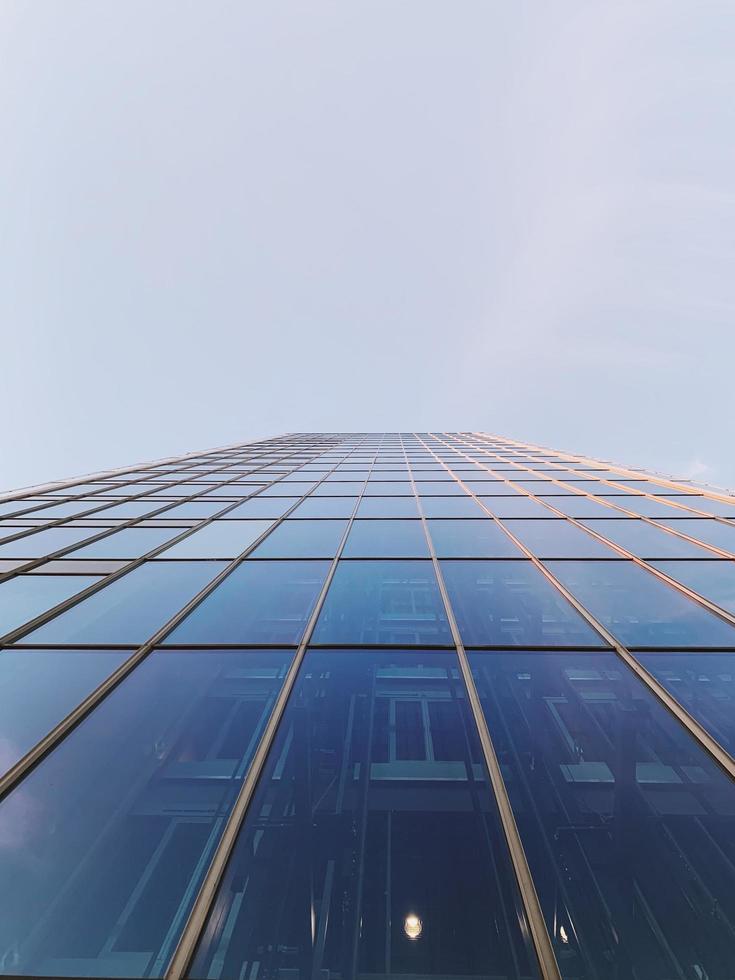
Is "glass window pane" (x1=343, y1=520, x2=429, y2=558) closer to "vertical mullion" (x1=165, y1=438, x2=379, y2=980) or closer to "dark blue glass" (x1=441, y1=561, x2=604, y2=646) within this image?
"dark blue glass" (x1=441, y1=561, x2=604, y2=646)

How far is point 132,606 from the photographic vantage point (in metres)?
7.01

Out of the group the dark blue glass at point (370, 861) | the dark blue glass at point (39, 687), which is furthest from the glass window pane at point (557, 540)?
the dark blue glass at point (39, 687)

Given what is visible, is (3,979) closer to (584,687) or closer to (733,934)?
(733,934)

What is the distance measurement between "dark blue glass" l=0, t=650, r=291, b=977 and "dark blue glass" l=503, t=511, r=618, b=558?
600 cm

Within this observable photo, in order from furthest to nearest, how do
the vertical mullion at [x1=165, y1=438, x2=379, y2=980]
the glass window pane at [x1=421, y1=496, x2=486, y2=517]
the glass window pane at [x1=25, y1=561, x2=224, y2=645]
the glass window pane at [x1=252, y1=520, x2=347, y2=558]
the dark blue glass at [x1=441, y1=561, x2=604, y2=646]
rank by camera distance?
the glass window pane at [x1=421, y1=496, x2=486, y2=517]
the glass window pane at [x1=252, y1=520, x2=347, y2=558]
the glass window pane at [x1=25, y1=561, x2=224, y2=645]
the dark blue glass at [x1=441, y1=561, x2=604, y2=646]
the vertical mullion at [x1=165, y1=438, x2=379, y2=980]

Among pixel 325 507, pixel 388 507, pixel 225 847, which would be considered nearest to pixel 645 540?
pixel 388 507

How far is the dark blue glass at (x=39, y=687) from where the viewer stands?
4.38 metres

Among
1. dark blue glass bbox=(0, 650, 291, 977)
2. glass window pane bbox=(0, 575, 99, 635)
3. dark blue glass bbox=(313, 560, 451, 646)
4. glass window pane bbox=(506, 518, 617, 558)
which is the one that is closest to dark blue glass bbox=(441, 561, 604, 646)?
dark blue glass bbox=(313, 560, 451, 646)

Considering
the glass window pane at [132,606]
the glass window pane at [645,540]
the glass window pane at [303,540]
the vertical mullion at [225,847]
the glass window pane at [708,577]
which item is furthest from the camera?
the glass window pane at [303,540]

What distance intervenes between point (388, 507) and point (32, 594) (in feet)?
25.2

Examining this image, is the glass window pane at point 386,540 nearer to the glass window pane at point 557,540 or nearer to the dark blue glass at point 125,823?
the glass window pane at point 557,540

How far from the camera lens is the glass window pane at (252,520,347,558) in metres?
9.09

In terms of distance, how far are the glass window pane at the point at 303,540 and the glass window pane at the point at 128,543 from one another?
7.63 feet

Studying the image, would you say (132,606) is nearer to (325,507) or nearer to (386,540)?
(386,540)
